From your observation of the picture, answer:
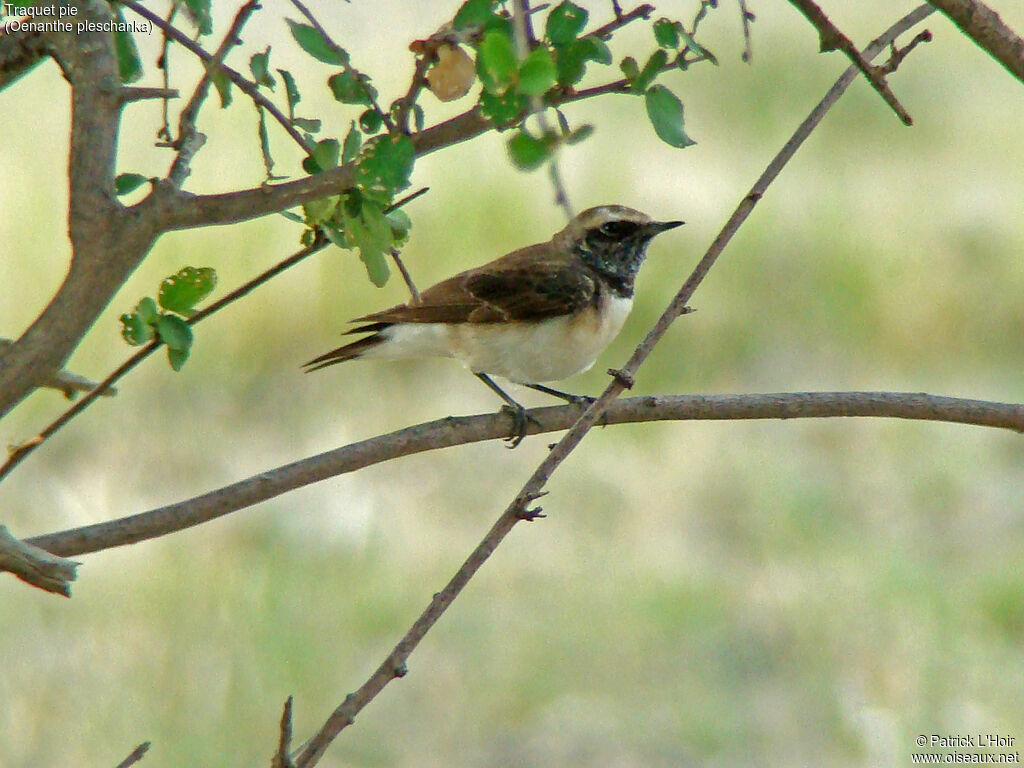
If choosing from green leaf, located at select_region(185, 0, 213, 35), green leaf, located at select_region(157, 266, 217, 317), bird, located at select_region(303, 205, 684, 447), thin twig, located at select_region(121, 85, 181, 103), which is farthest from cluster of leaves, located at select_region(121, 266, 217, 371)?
bird, located at select_region(303, 205, 684, 447)

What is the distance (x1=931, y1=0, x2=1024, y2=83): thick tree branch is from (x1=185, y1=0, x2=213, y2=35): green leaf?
1024mm

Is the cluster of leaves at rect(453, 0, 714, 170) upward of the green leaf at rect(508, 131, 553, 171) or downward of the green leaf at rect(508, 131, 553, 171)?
upward

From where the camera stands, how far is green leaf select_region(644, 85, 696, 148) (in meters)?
1.68

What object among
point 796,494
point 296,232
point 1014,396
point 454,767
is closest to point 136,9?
point 454,767

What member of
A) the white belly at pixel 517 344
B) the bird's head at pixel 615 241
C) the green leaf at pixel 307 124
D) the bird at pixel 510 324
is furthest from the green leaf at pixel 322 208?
the bird's head at pixel 615 241

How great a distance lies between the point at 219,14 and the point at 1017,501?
5.98 m

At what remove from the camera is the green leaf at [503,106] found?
4.89 ft

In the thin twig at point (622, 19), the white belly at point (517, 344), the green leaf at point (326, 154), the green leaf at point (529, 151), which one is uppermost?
the white belly at point (517, 344)

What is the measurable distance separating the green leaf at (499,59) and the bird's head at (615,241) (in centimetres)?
290

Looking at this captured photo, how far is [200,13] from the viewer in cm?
190

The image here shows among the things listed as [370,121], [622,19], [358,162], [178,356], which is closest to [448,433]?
[178,356]

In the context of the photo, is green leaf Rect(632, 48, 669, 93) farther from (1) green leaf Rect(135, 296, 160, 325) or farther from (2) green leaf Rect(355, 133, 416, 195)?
(1) green leaf Rect(135, 296, 160, 325)

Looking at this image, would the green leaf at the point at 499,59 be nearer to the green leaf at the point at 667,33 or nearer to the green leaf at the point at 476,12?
the green leaf at the point at 476,12

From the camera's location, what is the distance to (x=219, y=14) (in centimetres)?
879
